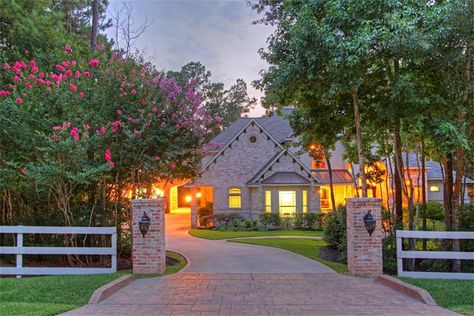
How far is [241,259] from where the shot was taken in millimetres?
10664

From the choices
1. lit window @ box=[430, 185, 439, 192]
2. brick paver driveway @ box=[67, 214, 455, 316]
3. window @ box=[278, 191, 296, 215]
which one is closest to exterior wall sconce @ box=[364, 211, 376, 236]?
brick paver driveway @ box=[67, 214, 455, 316]

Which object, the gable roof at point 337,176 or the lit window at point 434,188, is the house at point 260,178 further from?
the lit window at point 434,188

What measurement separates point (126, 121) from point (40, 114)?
1905 mm

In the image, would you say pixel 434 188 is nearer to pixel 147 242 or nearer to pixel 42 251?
pixel 147 242

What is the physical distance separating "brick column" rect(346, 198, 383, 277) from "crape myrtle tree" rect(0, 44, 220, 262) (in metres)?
4.48

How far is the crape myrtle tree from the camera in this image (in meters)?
8.34

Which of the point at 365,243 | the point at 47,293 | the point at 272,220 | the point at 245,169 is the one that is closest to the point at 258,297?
the point at 365,243

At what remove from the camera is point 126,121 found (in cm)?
933

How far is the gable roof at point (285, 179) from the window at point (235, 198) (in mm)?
2024

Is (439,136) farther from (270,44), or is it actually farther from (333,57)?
(270,44)

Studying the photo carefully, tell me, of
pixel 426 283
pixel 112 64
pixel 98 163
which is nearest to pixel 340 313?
pixel 426 283

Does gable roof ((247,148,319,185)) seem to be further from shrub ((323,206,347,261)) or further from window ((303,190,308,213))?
shrub ((323,206,347,261))

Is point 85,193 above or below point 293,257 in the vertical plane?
above

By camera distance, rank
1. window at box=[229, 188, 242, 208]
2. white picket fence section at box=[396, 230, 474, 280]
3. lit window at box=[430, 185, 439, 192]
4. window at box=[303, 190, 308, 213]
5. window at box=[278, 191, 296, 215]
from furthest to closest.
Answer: lit window at box=[430, 185, 439, 192] < window at box=[229, 188, 242, 208] < window at box=[278, 191, 296, 215] < window at box=[303, 190, 308, 213] < white picket fence section at box=[396, 230, 474, 280]
